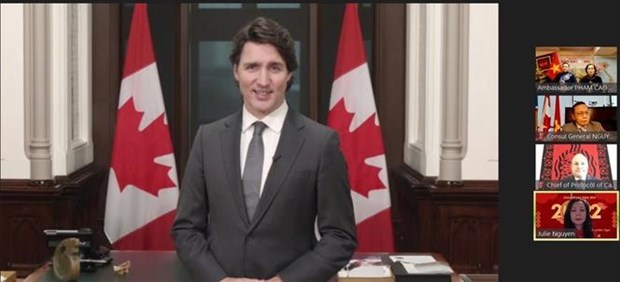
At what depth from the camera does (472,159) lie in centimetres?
438

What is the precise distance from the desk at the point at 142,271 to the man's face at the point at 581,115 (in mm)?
937

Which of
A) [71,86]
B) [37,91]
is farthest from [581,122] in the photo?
[71,86]

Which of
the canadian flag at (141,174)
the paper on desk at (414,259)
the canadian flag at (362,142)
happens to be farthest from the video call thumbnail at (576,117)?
the canadian flag at (141,174)

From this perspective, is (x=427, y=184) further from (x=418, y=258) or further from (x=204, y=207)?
(x=204, y=207)

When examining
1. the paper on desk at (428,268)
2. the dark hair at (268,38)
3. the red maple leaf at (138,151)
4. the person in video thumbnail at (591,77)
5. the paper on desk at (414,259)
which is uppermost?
the dark hair at (268,38)

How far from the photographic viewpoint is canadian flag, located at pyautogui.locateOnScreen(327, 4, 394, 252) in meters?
4.36

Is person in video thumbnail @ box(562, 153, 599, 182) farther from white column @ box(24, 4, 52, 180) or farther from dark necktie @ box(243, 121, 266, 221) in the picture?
white column @ box(24, 4, 52, 180)

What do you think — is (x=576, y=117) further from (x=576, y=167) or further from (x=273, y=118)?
(x=273, y=118)

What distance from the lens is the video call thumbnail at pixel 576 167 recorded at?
179 cm

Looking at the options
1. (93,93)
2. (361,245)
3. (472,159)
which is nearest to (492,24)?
(472,159)

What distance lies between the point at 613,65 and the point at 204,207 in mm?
871

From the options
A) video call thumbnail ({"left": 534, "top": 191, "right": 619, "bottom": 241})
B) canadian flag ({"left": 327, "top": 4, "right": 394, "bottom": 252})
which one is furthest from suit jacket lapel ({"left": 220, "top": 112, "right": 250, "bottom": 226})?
canadian flag ({"left": 327, "top": 4, "right": 394, "bottom": 252})

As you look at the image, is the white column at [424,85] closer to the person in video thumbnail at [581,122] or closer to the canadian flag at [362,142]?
the canadian flag at [362,142]

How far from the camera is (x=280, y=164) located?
1.90m
